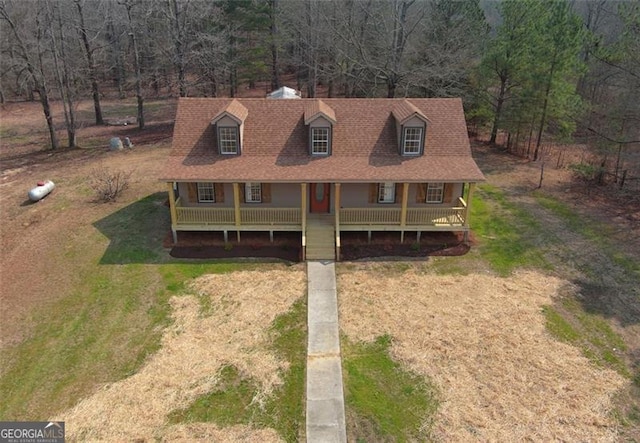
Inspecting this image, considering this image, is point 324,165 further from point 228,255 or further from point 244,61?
point 244,61

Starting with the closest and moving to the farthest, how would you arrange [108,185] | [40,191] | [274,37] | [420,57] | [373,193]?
[373,193], [108,185], [40,191], [420,57], [274,37]

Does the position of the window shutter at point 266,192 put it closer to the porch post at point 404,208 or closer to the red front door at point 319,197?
the red front door at point 319,197

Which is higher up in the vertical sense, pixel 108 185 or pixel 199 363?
pixel 108 185

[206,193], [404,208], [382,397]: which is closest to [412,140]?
[404,208]

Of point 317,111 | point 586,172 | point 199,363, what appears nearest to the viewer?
point 199,363

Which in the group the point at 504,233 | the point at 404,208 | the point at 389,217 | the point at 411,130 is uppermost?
the point at 411,130

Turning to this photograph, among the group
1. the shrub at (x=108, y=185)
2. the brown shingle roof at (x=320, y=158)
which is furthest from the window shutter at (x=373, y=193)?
the shrub at (x=108, y=185)

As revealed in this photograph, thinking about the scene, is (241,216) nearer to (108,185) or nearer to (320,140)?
(320,140)

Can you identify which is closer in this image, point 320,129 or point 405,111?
point 320,129
